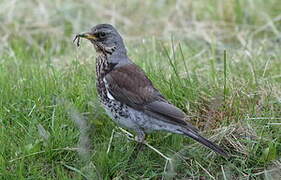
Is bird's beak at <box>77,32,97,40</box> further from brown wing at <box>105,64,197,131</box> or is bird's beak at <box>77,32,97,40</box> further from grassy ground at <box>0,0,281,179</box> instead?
grassy ground at <box>0,0,281,179</box>

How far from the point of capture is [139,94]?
182 inches

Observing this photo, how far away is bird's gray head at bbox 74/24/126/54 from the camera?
491 centimetres

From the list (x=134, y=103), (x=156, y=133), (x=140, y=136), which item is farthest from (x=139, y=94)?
(x=156, y=133)

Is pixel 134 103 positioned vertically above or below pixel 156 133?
above

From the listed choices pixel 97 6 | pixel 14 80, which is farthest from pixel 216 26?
pixel 14 80

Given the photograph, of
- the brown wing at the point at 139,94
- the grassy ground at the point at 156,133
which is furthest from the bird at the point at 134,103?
the grassy ground at the point at 156,133

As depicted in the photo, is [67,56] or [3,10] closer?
[67,56]

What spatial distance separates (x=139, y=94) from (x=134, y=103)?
8 centimetres

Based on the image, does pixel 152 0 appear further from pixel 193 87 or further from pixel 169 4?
pixel 193 87

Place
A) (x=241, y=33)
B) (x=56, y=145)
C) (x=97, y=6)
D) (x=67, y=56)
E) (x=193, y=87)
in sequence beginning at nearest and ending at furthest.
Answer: (x=56, y=145)
(x=193, y=87)
(x=67, y=56)
(x=241, y=33)
(x=97, y=6)

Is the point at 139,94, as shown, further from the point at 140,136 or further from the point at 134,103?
the point at 140,136

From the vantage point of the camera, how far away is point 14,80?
5457 mm

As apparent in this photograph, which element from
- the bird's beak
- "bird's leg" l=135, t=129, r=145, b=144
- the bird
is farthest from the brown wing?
the bird's beak

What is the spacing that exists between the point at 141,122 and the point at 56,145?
A: 0.67 meters
